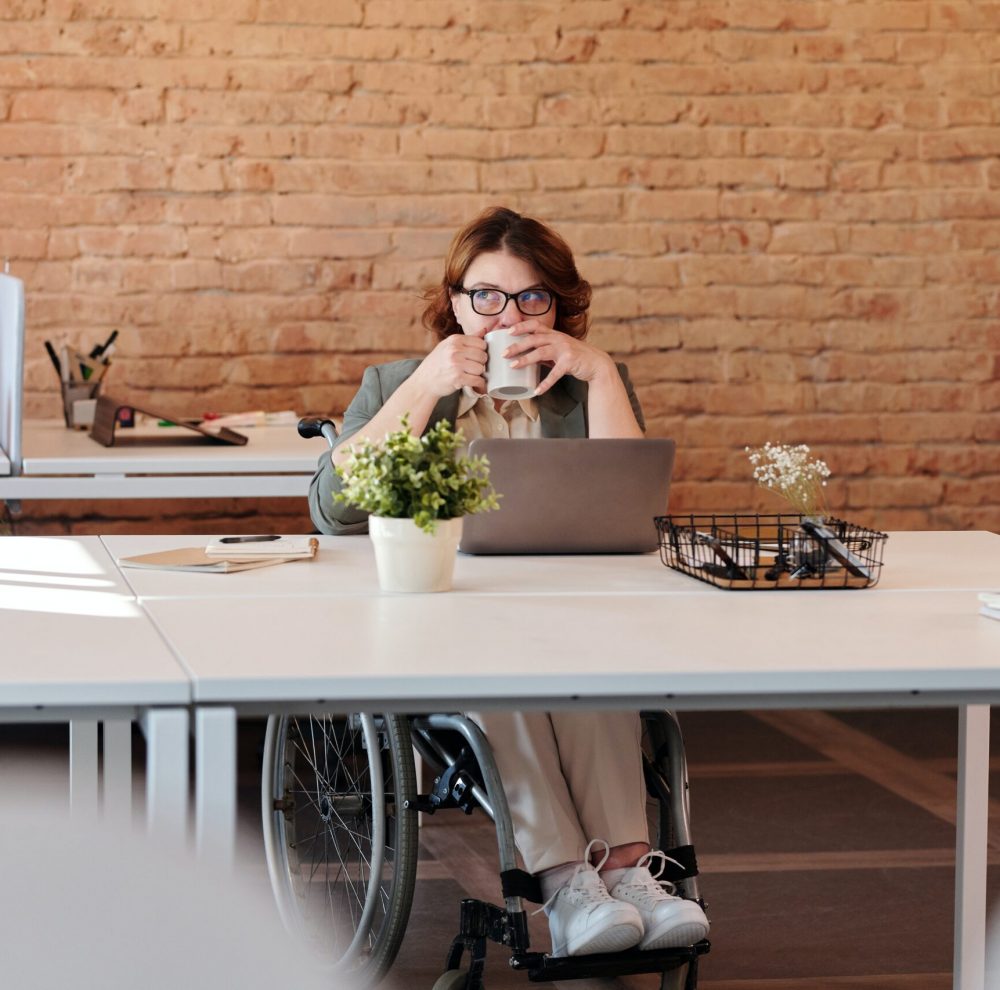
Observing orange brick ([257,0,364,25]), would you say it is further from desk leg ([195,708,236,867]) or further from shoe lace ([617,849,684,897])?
desk leg ([195,708,236,867])

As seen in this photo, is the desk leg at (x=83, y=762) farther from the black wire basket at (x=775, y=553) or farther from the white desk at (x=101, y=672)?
the black wire basket at (x=775, y=553)

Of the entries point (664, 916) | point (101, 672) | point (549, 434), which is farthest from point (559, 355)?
point (101, 672)

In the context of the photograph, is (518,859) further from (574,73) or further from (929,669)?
(574,73)

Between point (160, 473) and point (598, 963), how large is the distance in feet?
5.12

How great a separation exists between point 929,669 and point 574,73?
3051 mm

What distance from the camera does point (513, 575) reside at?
1915 millimetres

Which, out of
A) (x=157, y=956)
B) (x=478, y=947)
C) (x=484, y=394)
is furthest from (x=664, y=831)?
(x=157, y=956)

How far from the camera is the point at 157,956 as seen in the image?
1.84 ft

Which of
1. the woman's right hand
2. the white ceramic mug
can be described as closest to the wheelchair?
the woman's right hand

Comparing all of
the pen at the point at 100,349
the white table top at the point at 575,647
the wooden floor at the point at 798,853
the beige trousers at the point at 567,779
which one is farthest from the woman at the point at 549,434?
the pen at the point at 100,349

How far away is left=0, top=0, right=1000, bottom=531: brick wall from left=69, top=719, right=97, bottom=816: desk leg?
2084 millimetres

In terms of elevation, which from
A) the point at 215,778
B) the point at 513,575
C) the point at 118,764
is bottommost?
the point at 118,764

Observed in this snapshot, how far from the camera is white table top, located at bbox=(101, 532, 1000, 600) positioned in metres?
1.79

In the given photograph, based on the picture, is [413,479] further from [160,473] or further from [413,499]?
[160,473]
